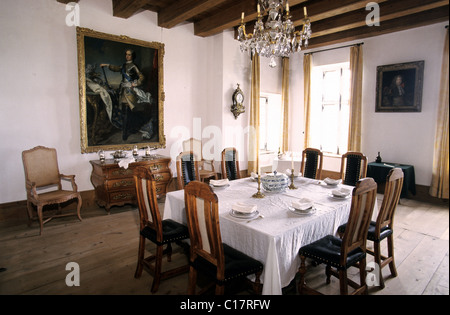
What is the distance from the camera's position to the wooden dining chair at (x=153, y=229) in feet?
7.77

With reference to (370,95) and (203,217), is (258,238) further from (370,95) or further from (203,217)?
(370,95)

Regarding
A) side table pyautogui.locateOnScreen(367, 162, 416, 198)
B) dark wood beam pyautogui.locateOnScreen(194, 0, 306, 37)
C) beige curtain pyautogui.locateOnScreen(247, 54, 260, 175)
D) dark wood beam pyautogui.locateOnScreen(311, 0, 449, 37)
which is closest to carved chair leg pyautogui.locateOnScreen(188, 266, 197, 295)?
dark wood beam pyautogui.locateOnScreen(194, 0, 306, 37)

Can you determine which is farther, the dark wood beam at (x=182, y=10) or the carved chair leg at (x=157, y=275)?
the dark wood beam at (x=182, y=10)

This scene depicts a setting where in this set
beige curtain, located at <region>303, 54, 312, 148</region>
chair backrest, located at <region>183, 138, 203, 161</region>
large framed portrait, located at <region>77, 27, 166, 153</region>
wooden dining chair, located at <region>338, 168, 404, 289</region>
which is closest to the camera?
wooden dining chair, located at <region>338, 168, 404, 289</region>

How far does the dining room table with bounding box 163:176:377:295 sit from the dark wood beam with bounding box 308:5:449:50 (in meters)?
3.31

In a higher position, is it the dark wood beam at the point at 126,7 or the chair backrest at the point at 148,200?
the dark wood beam at the point at 126,7

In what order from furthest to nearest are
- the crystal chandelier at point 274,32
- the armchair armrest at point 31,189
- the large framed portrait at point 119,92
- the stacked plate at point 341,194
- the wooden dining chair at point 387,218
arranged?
1. the large framed portrait at point 119,92
2. the armchair armrest at point 31,189
3. the crystal chandelier at point 274,32
4. the stacked plate at point 341,194
5. the wooden dining chair at point 387,218

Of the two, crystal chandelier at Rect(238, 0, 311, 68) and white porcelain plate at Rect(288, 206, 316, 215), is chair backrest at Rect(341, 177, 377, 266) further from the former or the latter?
crystal chandelier at Rect(238, 0, 311, 68)

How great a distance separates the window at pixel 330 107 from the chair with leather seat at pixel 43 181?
522 cm

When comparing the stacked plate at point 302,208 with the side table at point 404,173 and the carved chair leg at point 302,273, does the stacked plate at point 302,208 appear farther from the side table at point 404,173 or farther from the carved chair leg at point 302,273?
the side table at point 404,173

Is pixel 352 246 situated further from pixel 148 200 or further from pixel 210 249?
pixel 148 200

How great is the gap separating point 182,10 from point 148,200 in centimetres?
346

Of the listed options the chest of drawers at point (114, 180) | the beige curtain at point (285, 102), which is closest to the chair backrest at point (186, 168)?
the chest of drawers at point (114, 180)

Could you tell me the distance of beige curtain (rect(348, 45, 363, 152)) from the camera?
226 inches
